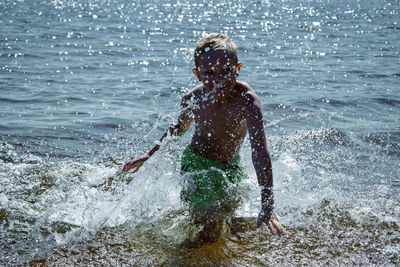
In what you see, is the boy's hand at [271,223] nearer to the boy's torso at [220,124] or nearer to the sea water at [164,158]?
the sea water at [164,158]

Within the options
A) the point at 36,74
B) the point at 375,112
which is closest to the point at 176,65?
the point at 36,74

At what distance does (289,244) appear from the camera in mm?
3547

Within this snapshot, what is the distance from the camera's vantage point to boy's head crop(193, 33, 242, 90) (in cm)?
343

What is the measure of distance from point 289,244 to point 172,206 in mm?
1069

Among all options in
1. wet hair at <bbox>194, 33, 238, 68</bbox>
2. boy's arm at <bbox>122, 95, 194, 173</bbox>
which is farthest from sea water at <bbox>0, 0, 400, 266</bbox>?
wet hair at <bbox>194, 33, 238, 68</bbox>

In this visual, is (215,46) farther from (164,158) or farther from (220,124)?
(164,158)

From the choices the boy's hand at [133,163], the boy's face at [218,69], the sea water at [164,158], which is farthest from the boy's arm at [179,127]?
the boy's face at [218,69]

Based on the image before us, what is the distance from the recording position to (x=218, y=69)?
11.2ft

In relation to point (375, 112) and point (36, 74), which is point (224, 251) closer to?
point (375, 112)

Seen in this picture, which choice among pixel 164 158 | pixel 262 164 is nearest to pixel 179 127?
pixel 164 158

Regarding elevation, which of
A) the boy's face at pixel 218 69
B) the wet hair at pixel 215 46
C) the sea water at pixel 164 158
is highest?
the wet hair at pixel 215 46

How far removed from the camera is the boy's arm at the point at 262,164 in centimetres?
314

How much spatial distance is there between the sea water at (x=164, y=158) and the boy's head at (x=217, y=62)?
2.85 ft

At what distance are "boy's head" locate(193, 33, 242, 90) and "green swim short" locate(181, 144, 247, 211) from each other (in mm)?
631
